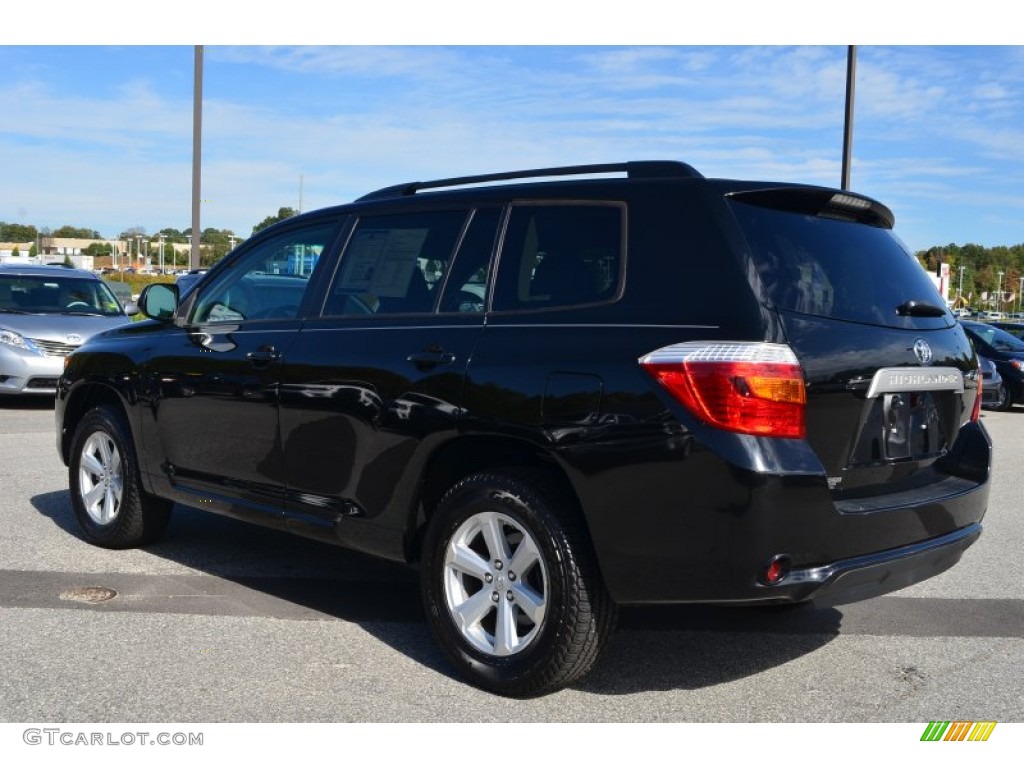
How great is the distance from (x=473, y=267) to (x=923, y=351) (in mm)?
1726

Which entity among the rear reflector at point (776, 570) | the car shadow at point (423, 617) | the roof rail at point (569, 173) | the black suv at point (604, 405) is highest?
the roof rail at point (569, 173)

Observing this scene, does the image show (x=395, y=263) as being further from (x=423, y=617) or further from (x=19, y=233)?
(x=19, y=233)

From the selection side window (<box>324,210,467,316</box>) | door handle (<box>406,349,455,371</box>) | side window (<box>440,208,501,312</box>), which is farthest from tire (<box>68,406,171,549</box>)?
side window (<box>440,208,501,312</box>)

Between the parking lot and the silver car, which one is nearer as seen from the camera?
the parking lot

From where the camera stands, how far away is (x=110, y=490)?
6.42m

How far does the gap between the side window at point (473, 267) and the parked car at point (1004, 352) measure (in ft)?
51.4

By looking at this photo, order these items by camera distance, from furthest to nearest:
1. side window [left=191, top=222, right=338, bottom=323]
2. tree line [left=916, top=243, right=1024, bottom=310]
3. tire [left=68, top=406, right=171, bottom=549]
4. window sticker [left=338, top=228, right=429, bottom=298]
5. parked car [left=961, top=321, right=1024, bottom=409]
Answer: tree line [left=916, top=243, right=1024, bottom=310] → parked car [left=961, top=321, right=1024, bottom=409] → tire [left=68, top=406, right=171, bottom=549] → side window [left=191, top=222, right=338, bottom=323] → window sticker [left=338, top=228, right=429, bottom=298]

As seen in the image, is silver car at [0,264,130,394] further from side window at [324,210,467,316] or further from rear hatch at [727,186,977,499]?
rear hatch at [727,186,977,499]

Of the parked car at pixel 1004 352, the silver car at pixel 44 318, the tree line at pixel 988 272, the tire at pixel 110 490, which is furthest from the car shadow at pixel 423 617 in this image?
the tree line at pixel 988 272

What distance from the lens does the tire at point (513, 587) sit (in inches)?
156

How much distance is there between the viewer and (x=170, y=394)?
5793 mm

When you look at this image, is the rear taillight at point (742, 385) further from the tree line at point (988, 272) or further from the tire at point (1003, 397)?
the tree line at point (988, 272)

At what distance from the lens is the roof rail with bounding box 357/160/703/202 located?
4191 mm
